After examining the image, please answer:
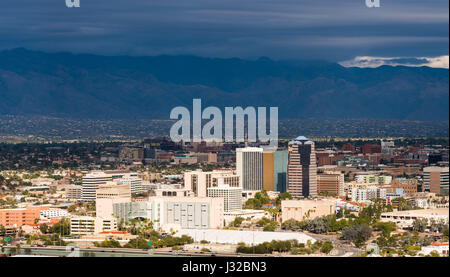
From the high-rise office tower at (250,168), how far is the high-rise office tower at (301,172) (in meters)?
1.22

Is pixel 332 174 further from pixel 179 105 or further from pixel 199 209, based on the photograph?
pixel 179 105

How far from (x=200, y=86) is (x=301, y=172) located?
148 ft

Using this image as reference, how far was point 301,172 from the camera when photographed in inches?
1462

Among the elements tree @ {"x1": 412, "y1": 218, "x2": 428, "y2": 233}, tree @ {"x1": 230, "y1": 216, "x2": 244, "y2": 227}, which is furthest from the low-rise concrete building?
tree @ {"x1": 412, "y1": 218, "x2": 428, "y2": 233}

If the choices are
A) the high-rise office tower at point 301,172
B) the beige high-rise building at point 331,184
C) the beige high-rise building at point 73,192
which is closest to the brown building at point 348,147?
the high-rise office tower at point 301,172

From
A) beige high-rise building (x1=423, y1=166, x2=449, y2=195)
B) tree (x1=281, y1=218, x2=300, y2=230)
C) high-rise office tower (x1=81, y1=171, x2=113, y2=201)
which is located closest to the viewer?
tree (x1=281, y1=218, x2=300, y2=230)

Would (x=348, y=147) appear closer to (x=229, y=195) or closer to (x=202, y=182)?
(x=202, y=182)

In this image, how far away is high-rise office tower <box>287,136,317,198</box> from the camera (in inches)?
1423

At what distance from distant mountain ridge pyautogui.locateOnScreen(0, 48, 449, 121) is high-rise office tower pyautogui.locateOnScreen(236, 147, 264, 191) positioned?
3105cm

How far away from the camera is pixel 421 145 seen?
173 feet

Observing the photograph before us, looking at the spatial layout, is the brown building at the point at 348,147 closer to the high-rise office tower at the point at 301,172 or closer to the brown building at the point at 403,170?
the brown building at the point at 403,170

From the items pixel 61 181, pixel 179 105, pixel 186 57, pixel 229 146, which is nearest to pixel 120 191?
pixel 61 181

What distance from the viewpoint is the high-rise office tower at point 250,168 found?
123 ft

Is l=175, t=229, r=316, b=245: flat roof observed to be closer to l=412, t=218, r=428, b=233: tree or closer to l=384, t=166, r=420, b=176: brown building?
l=412, t=218, r=428, b=233: tree
